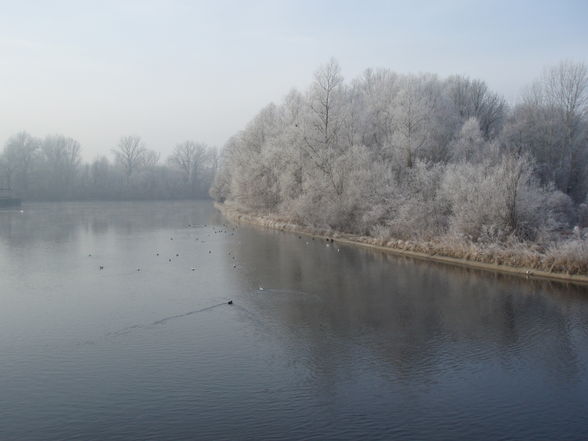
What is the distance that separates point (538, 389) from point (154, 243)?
78.4ft

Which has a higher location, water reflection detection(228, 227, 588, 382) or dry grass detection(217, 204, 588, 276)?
dry grass detection(217, 204, 588, 276)

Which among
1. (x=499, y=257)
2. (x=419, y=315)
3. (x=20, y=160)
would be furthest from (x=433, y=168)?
(x=20, y=160)

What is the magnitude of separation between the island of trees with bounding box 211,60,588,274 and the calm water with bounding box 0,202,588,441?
3752 mm

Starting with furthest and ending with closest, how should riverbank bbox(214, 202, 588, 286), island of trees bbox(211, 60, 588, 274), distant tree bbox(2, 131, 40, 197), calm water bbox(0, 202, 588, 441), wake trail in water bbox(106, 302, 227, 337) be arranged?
distant tree bbox(2, 131, 40, 197) < island of trees bbox(211, 60, 588, 274) < riverbank bbox(214, 202, 588, 286) < wake trail in water bbox(106, 302, 227, 337) < calm water bbox(0, 202, 588, 441)

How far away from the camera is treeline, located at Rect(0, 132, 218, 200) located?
270 feet

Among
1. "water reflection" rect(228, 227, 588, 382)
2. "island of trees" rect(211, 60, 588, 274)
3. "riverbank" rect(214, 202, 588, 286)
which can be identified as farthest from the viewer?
"island of trees" rect(211, 60, 588, 274)

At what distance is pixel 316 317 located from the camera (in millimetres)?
14852

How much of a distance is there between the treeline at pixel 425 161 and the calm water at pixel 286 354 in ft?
16.8

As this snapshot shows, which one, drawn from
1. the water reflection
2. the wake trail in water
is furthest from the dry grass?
the wake trail in water

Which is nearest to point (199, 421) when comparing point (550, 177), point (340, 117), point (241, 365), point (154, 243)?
point (241, 365)

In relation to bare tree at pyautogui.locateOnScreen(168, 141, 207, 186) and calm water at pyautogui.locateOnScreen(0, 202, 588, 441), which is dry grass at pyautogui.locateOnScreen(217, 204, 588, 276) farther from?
bare tree at pyautogui.locateOnScreen(168, 141, 207, 186)

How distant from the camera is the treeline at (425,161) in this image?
80.4ft

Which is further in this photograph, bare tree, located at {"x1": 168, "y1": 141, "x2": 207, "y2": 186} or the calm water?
bare tree, located at {"x1": 168, "y1": 141, "x2": 207, "y2": 186}

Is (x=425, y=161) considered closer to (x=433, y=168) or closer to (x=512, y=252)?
(x=433, y=168)
